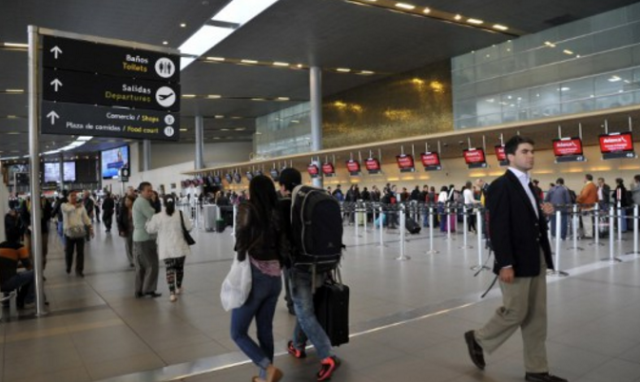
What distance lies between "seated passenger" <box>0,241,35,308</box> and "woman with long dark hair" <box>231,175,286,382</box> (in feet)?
14.6

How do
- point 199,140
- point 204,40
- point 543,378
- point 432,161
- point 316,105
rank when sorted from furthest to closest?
point 199,140 < point 316,105 < point 432,161 < point 204,40 < point 543,378

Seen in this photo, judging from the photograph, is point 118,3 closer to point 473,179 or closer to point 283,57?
point 283,57

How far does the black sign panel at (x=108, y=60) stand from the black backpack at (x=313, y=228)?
425 centimetres

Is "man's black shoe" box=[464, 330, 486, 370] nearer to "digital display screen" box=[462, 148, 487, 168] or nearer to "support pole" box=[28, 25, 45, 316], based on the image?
"support pole" box=[28, 25, 45, 316]

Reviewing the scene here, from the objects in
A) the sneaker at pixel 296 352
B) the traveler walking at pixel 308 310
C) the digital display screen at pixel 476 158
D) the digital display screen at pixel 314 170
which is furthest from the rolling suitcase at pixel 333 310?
the digital display screen at pixel 314 170

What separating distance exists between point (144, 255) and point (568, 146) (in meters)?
12.4

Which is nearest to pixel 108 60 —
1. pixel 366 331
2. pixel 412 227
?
pixel 366 331

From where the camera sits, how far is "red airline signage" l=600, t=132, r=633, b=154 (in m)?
13.0

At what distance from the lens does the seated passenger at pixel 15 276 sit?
6246mm

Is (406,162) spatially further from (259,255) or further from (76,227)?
(259,255)

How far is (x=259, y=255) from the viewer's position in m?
3.35

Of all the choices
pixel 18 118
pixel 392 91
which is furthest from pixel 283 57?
pixel 18 118

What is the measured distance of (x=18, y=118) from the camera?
32094 mm

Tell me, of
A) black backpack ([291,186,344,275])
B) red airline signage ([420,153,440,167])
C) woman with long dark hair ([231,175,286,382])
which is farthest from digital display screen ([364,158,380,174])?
woman with long dark hair ([231,175,286,382])
